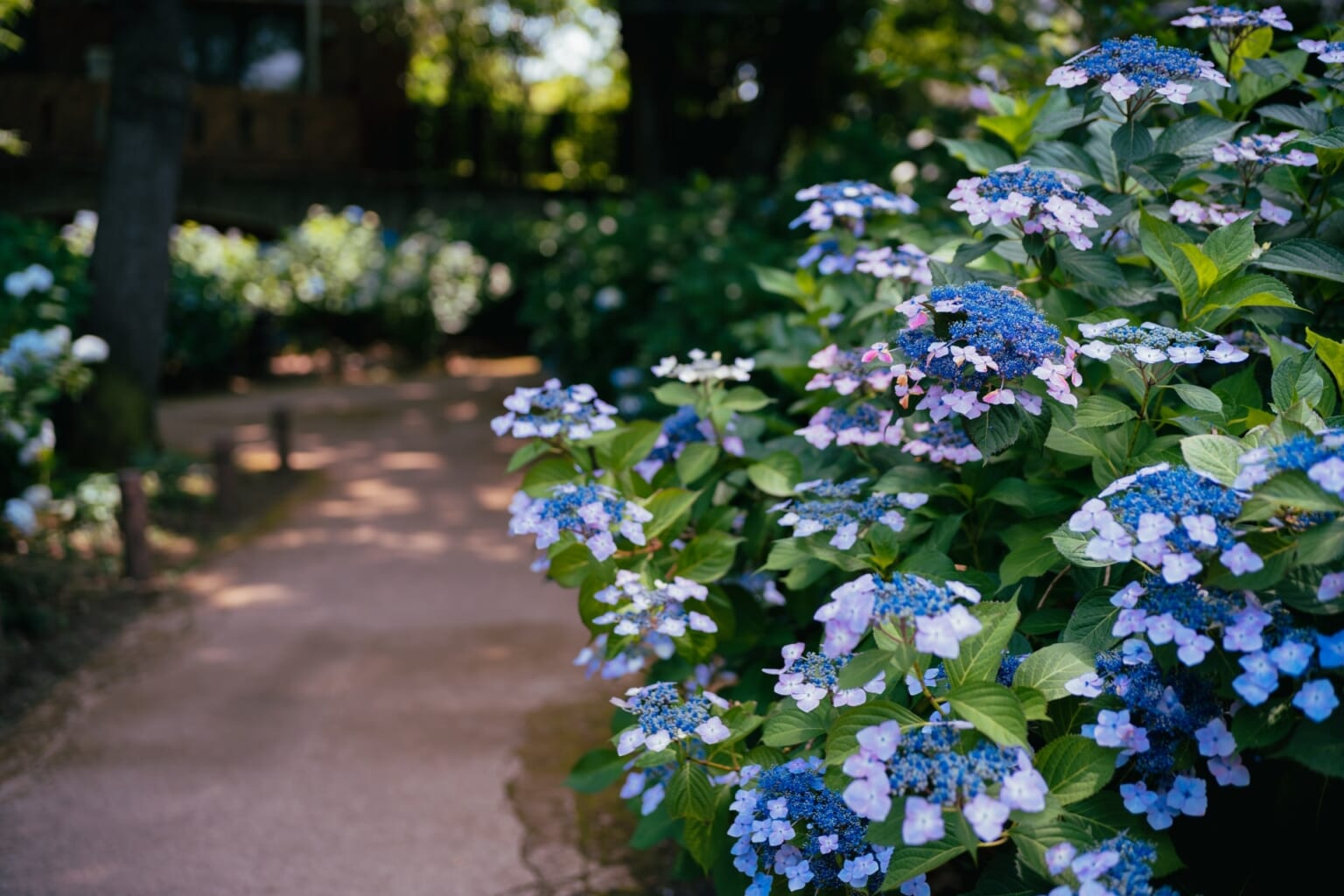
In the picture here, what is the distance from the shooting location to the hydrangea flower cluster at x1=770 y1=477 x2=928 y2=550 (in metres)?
2.00

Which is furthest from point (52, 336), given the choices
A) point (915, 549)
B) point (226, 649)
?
point (915, 549)

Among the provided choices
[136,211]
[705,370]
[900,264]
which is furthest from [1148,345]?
[136,211]

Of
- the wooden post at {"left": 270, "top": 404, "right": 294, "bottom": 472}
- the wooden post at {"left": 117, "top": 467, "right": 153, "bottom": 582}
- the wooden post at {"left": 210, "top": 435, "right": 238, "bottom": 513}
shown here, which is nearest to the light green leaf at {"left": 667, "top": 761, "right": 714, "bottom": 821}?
the wooden post at {"left": 117, "top": 467, "right": 153, "bottom": 582}

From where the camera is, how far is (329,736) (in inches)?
148

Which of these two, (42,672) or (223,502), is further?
(223,502)

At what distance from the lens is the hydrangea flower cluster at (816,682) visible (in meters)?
1.70

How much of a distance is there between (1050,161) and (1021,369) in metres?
0.71

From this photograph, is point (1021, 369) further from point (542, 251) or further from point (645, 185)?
point (645, 185)

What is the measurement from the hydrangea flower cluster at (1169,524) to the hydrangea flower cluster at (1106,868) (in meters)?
0.36

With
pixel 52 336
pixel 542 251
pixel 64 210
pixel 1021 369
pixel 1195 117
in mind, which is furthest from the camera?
pixel 64 210

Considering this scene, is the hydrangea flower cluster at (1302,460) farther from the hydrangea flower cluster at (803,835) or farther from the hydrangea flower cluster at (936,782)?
the hydrangea flower cluster at (803,835)

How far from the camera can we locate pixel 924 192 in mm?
4816

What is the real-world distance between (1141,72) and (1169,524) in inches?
36.8

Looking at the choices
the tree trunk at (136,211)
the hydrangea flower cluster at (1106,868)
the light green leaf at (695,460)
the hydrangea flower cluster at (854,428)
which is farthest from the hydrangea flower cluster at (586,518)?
the tree trunk at (136,211)
